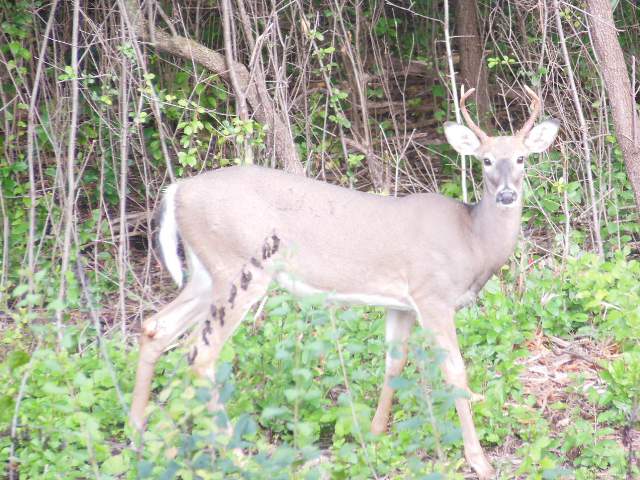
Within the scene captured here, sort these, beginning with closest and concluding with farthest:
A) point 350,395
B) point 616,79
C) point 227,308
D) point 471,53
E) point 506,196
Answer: point 350,395 < point 227,308 < point 506,196 < point 616,79 < point 471,53

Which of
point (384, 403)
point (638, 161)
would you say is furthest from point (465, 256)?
point (638, 161)

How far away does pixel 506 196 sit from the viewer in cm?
521

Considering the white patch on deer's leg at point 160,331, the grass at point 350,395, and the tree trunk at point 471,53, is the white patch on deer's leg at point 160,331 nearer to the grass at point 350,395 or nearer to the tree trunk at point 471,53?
the grass at point 350,395

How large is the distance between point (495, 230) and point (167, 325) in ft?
5.29

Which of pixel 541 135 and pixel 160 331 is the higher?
pixel 541 135

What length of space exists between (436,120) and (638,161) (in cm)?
313

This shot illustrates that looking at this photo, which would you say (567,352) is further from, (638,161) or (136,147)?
(136,147)

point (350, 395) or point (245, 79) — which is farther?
point (245, 79)

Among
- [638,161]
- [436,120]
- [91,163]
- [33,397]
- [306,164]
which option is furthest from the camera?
[436,120]

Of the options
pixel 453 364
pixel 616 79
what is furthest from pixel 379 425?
pixel 616 79

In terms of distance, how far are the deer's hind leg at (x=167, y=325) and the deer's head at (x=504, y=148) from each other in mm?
1425

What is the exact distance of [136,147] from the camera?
7535 millimetres

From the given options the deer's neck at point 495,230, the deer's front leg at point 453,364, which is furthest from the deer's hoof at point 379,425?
the deer's neck at point 495,230

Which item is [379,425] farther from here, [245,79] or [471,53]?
[471,53]
